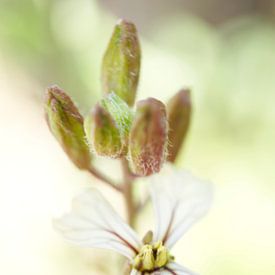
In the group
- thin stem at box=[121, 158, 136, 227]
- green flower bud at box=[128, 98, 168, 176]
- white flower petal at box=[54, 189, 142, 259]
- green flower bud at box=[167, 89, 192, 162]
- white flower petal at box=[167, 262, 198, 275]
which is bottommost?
white flower petal at box=[167, 262, 198, 275]

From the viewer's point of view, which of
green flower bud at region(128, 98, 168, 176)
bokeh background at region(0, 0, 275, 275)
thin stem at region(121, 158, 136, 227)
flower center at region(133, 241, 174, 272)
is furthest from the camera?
bokeh background at region(0, 0, 275, 275)

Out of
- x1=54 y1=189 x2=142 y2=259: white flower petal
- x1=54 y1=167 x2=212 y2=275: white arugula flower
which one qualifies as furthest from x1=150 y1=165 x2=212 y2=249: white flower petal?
x1=54 y1=189 x2=142 y2=259: white flower petal

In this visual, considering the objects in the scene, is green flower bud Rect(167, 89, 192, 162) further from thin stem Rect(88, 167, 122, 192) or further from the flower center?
the flower center

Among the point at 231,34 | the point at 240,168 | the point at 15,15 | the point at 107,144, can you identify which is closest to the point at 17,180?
the point at 15,15

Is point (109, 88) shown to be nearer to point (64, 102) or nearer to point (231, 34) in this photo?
point (64, 102)

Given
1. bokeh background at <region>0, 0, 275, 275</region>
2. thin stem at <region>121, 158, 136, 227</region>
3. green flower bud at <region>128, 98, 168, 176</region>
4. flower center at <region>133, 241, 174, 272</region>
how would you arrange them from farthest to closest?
1. bokeh background at <region>0, 0, 275, 275</region>
2. thin stem at <region>121, 158, 136, 227</region>
3. flower center at <region>133, 241, 174, 272</region>
4. green flower bud at <region>128, 98, 168, 176</region>

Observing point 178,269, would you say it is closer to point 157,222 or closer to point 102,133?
point 157,222

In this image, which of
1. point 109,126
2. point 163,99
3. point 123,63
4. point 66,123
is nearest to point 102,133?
point 109,126
